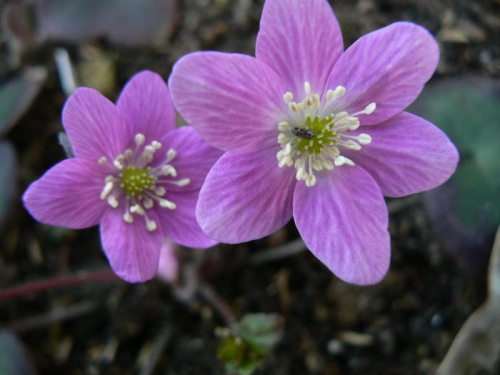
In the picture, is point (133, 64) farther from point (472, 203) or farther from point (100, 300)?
point (472, 203)

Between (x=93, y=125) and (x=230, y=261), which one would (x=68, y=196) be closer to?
(x=93, y=125)

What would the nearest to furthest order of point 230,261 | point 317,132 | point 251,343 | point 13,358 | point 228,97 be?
point 228,97
point 317,132
point 251,343
point 13,358
point 230,261

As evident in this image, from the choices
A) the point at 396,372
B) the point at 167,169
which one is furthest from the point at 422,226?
the point at 167,169

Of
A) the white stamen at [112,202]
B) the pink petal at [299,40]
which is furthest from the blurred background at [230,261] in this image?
the pink petal at [299,40]

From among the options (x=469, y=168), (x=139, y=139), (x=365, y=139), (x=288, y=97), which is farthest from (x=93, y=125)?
(x=469, y=168)

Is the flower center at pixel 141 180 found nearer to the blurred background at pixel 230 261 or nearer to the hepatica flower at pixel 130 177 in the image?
the hepatica flower at pixel 130 177

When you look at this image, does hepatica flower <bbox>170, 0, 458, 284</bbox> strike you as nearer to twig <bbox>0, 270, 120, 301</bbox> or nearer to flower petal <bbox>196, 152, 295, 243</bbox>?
flower petal <bbox>196, 152, 295, 243</bbox>
